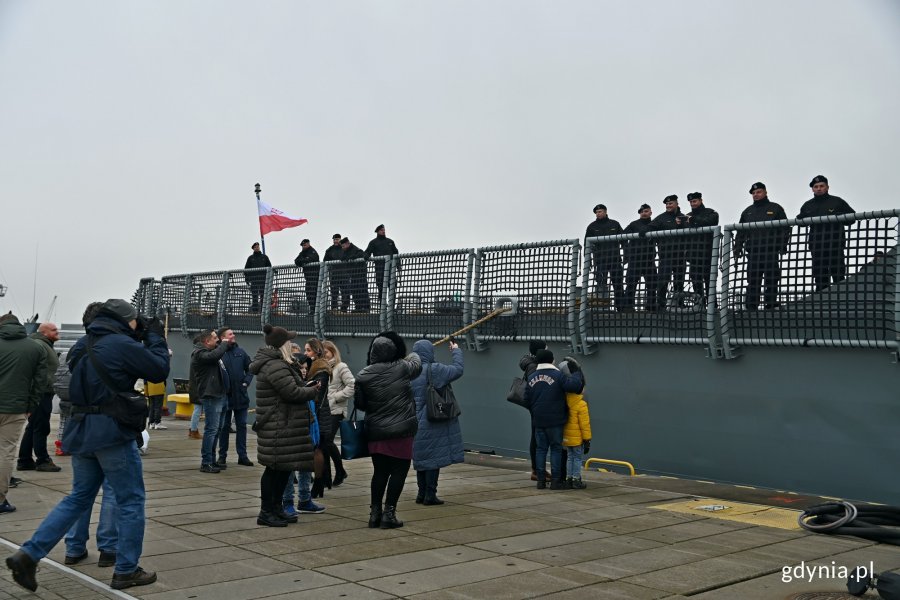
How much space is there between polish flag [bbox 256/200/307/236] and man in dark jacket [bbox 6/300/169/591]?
1527 centimetres

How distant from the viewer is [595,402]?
461 inches

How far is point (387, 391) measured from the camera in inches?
305

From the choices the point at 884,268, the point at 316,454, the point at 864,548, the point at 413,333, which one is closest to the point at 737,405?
the point at 884,268

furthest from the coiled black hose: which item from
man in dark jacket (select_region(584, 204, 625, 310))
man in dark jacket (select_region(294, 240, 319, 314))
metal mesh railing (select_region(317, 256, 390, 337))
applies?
man in dark jacket (select_region(294, 240, 319, 314))

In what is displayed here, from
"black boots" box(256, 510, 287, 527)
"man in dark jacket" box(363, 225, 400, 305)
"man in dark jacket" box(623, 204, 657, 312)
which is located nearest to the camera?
"black boots" box(256, 510, 287, 527)

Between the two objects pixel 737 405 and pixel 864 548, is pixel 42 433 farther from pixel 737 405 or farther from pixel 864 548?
pixel 864 548

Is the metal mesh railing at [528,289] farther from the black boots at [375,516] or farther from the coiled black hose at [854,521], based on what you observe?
the black boots at [375,516]

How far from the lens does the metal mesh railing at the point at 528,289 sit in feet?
39.5

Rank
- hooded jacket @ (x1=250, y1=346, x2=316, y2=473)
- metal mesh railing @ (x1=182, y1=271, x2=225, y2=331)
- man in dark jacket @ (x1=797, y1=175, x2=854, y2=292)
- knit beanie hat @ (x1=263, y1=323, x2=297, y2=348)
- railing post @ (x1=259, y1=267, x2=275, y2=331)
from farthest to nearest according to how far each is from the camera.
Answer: metal mesh railing @ (x1=182, y1=271, x2=225, y2=331), railing post @ (x1=259, y1=267, x2=275, y2=331), man in dark jacket @ (x1=797, y1=175, x2=854, y2=292), knit beanie hat @ (x1=263, y1=323, x2=297, y2=348), hooded jacket @ (x1=250, y1=346, x2=316, y2=473)

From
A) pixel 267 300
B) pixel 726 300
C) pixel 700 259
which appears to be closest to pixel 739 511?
pixel 726 300

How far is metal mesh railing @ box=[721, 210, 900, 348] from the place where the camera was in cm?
902

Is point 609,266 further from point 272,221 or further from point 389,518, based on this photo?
point 272,221

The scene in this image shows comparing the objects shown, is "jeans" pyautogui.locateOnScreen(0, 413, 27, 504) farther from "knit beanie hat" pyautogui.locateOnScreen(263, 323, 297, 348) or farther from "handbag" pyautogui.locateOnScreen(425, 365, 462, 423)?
"handbag" pyautogui.locateOnScreen(425, 365, 462, 423)

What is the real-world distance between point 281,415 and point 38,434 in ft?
16.3
